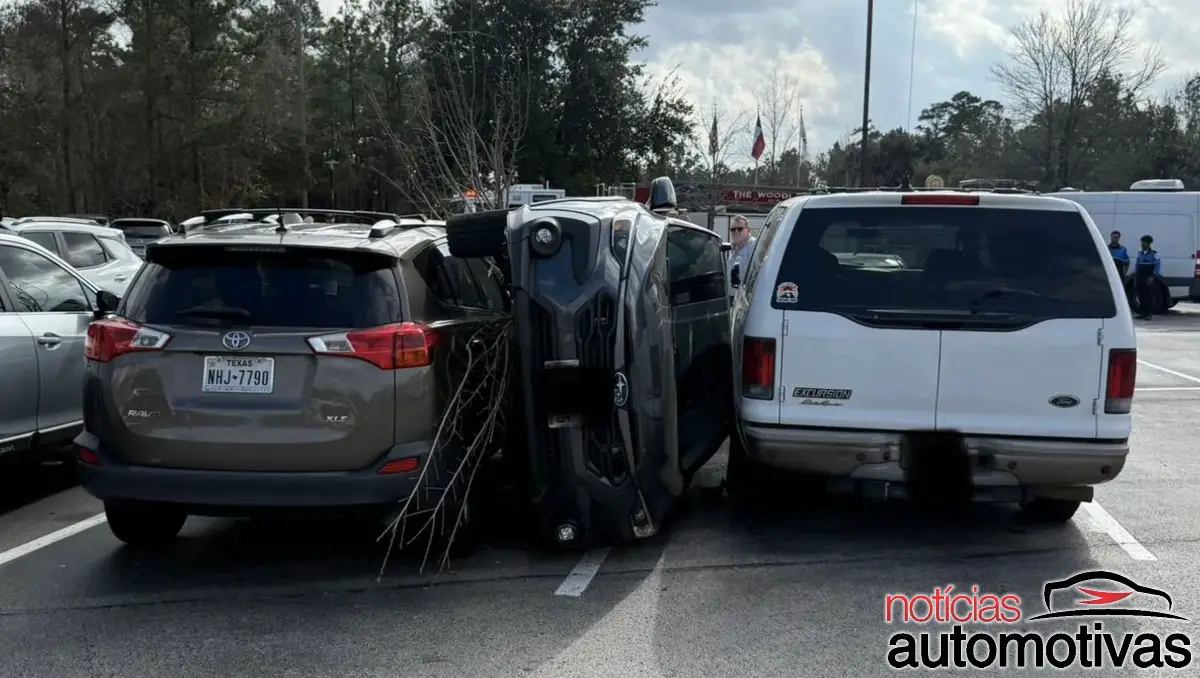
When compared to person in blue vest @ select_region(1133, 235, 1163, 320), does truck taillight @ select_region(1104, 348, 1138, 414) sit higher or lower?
higher

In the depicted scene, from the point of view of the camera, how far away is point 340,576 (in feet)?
16.9

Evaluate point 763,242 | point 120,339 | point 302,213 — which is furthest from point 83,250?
point 763,242

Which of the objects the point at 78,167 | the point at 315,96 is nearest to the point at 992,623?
the point at 78,167

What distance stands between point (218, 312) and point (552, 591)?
2052 mm

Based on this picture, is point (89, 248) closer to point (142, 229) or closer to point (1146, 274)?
point (142, 229)

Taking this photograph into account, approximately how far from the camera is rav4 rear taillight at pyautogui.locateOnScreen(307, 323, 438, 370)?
465cm

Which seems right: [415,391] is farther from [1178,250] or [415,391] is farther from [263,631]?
[1178,250]

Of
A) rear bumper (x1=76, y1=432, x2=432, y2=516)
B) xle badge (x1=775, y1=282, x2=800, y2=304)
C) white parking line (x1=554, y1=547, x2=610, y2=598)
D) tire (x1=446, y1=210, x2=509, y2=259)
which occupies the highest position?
tire (x1=446, y1=210, x2=509, y2=259)

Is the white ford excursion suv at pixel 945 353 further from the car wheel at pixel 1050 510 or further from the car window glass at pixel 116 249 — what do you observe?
the car window glass at pixel 116 249

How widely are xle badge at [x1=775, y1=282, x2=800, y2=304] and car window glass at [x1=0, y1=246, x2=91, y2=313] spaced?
4.72m

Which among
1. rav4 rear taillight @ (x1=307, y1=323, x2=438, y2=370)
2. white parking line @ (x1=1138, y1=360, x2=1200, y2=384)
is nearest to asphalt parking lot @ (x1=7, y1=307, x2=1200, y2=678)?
rav4 rear taillight @ (x1=307, y1=323, x2=438, y2=370)

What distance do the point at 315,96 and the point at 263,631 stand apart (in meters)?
41.1

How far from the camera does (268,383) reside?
Answer: 183 inches

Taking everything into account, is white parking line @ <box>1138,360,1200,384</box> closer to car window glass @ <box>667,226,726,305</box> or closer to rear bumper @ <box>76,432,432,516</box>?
car window glass @ <box>667,226,726,305</box>
